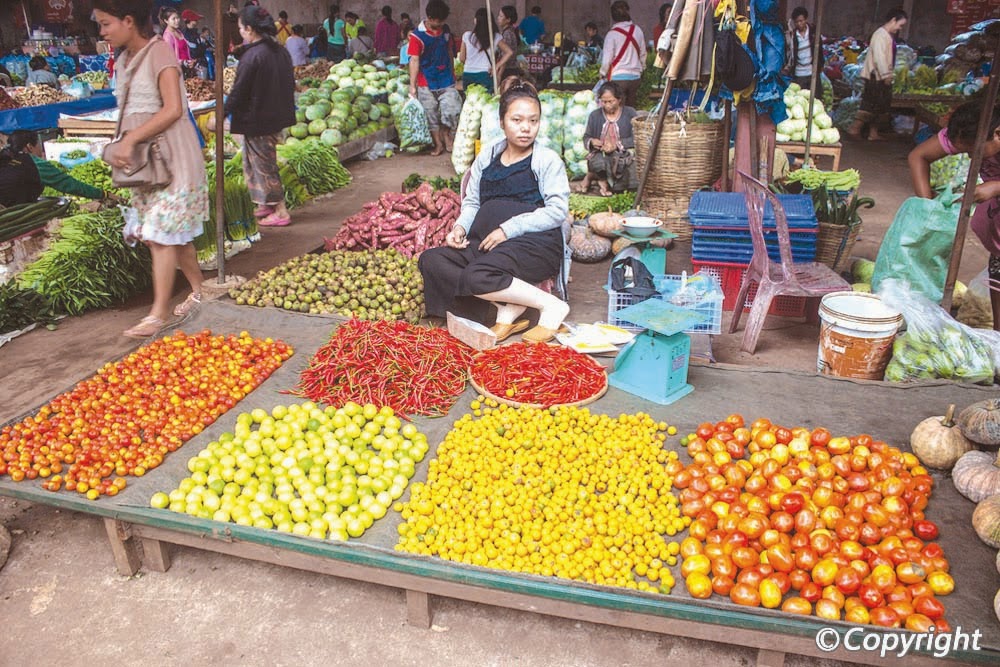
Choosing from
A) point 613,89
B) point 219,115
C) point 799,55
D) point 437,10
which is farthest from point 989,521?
point 799,55

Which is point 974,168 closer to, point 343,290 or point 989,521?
point 989,521

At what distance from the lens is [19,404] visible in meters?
4.02

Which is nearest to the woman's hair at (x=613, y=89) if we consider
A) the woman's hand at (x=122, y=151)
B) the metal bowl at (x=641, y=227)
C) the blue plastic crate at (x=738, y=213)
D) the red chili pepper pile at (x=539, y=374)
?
the blue plastic crate at (x=738, y=213)

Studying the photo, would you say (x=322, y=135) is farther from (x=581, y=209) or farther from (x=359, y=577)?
(x=359, y=577)

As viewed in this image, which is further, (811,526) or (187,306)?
(187,306)

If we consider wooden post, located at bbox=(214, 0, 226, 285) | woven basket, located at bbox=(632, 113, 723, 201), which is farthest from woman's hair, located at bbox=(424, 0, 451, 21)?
wooden post, located at bbox=(214, 0, 226, 285)

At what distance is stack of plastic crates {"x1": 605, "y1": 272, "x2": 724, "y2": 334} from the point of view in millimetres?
3994

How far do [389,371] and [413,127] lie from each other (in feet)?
23.9

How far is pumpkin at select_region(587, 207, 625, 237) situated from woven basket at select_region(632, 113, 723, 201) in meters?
0.59

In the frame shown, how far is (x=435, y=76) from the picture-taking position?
10.1 meters

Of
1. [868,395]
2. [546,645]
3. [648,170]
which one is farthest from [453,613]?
[648,170]

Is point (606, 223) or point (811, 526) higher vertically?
point (606, 223)

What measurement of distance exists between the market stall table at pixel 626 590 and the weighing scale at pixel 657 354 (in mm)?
85

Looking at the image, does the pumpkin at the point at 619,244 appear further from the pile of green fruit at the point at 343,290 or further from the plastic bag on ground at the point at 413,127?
the plastic bag on ground at the point at 413,127
